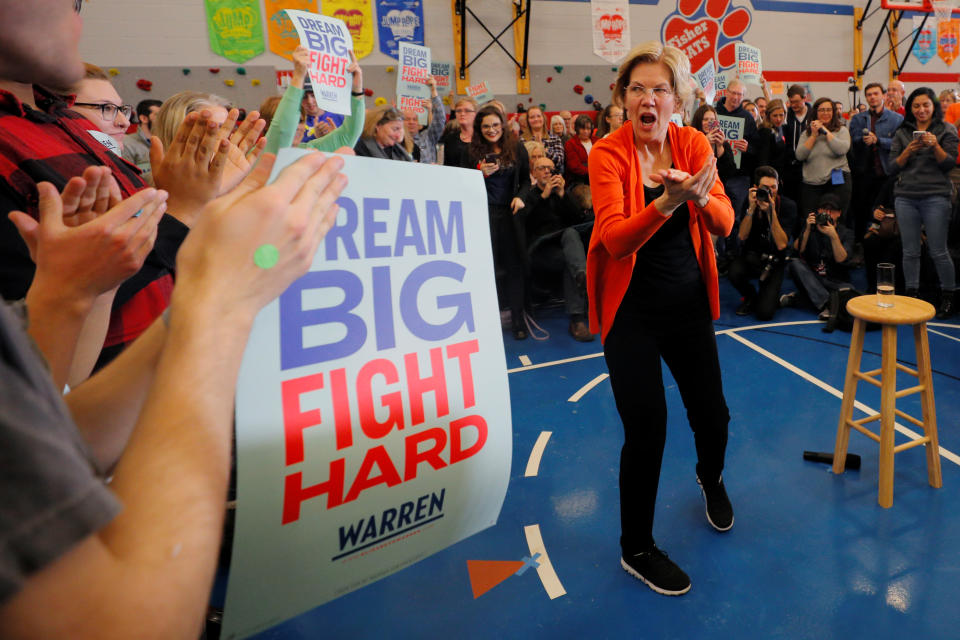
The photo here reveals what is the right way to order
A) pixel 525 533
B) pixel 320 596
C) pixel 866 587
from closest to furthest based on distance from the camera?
pixel 320 596
pixel 866 587
pixel 525 533

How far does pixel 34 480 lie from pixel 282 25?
30.0ft

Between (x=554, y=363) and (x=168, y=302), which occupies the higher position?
(x=168, y=302)

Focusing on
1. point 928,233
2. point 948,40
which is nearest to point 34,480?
point 928,233

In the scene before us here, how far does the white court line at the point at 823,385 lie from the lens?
2.82m

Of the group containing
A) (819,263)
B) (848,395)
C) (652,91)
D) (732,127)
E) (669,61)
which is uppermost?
(732,127)

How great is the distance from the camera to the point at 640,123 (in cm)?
194

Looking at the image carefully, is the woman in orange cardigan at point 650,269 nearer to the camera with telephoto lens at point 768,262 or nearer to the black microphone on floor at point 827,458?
the black microphone on floor at point 827,458

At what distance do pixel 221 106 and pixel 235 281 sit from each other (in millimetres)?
1772

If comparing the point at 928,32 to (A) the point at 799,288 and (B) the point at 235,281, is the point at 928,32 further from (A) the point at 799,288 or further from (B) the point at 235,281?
(B) the point at 235,281

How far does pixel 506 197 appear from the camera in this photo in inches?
206

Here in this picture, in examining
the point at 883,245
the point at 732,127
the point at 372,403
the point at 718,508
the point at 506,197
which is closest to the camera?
the point at 372,403

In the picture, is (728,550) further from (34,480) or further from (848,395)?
(34,480)

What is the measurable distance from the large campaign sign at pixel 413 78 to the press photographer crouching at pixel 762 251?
323 centimetres

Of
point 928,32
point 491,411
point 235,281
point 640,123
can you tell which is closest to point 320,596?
point 491,411
